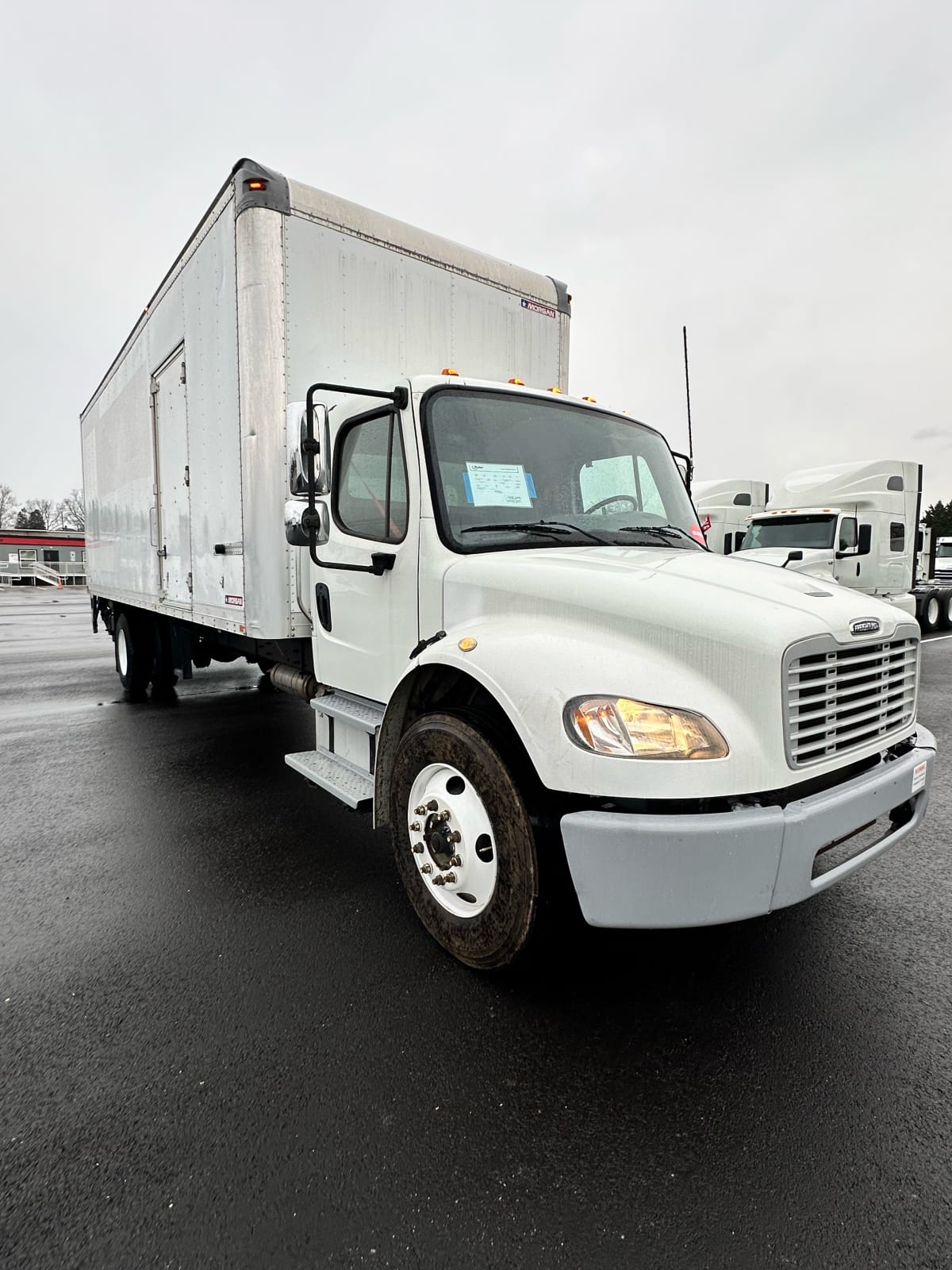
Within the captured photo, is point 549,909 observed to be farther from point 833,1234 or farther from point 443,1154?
point 833,1234

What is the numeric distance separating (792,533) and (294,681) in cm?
1106

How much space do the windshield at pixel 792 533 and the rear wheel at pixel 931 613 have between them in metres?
6.23

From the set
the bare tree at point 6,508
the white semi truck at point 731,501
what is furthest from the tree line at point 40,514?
the white semi truck at point 731,501

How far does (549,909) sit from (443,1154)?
2.45 feet

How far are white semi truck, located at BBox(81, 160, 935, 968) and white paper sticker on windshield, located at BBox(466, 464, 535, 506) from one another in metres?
0.01

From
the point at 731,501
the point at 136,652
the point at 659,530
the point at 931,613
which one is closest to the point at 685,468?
the point at 659,530

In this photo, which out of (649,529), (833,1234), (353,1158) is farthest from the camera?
(649,529)

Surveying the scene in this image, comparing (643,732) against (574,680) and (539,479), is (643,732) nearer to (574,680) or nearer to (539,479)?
(574,680)

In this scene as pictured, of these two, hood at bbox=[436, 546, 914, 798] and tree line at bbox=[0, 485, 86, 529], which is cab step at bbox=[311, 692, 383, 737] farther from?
tree line at bbox=[0, 485, 86, 529]

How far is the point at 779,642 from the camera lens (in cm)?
221

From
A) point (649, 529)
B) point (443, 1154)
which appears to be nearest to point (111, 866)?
point (443, 1154)

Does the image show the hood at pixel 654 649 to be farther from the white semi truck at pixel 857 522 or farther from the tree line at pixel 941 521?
the tree line at pixel 941 521

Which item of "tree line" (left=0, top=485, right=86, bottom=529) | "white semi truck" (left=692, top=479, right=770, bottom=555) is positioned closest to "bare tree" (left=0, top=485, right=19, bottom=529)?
"tree line" (left=0, top=485, right=86, bottom=529)

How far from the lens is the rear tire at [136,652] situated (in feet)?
28.3
